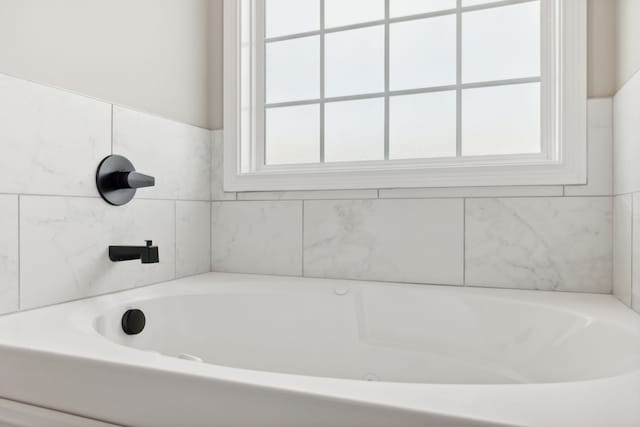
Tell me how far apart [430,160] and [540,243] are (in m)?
0.49

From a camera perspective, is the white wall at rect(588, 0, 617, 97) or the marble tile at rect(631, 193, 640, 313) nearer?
the marble tile at rect(631, 193, 640, 313)

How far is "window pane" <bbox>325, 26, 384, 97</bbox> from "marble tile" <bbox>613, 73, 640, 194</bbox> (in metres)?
0.85

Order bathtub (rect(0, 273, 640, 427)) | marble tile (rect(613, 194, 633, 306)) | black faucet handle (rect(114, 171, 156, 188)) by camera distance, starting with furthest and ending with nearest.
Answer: black faucet handle (rect(114, 171, 156, 188)) → marble tile (rect(613, 194, 633, 306)) → bathtub (rect(0, 273, 640, 427))

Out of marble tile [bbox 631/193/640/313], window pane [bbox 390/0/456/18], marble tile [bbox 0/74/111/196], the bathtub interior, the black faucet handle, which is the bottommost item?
the bathtub interior

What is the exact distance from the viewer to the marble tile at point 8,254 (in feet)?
3.56

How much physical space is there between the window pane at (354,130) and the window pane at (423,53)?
14cm

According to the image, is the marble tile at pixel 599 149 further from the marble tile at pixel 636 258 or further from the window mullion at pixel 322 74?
the window mullion at pixel 322 74

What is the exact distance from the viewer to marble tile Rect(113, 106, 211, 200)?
146 cm

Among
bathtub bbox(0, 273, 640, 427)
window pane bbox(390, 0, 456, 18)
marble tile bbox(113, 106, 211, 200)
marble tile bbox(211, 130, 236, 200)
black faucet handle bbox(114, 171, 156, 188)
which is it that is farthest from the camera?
marble tile bbox(211, 130, 236, 200)

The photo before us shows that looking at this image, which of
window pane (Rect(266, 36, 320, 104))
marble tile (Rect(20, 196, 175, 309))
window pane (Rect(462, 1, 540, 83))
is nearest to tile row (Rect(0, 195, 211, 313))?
marble tile (Rect(20, 196, 175, 309))

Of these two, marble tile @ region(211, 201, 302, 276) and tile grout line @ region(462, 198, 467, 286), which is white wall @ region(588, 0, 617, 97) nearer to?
tile grout line @ region(462, 198, 467, 286)

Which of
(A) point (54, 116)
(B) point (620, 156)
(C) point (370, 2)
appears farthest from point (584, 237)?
(A) point (54, 116)

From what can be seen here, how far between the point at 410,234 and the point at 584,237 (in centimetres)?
57

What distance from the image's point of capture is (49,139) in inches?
47.2
